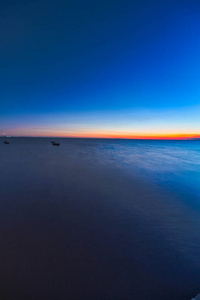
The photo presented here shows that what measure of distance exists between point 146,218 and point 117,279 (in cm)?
368

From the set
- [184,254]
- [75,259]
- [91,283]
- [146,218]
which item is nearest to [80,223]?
[75,259]

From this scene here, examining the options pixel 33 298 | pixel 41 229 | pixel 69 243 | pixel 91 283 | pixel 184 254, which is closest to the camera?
pixel 33 298

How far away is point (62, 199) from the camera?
9.05m

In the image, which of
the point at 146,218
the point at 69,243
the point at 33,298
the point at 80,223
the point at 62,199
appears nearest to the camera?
the point at 33,298

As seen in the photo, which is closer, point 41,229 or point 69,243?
point 69,243

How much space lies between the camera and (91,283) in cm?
353

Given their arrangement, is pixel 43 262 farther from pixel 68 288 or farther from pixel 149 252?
pixel 149 252

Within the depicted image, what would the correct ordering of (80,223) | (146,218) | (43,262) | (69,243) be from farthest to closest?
(146,218)
(80,223)
(69,243)
(43,262)

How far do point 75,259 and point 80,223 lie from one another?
203 cm

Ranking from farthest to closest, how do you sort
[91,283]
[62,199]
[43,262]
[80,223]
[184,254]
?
1. [62,199]
2. [80,223]
3. [184,254]
4. [43,262]
5. [91,283]

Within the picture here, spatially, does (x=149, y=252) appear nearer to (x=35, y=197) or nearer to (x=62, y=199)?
(x=62, y=199)

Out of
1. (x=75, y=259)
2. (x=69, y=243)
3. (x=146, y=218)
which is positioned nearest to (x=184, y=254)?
(x=146, y=218)

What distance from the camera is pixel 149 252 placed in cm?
463

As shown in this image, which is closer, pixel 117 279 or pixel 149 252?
→ pixel 117 279
